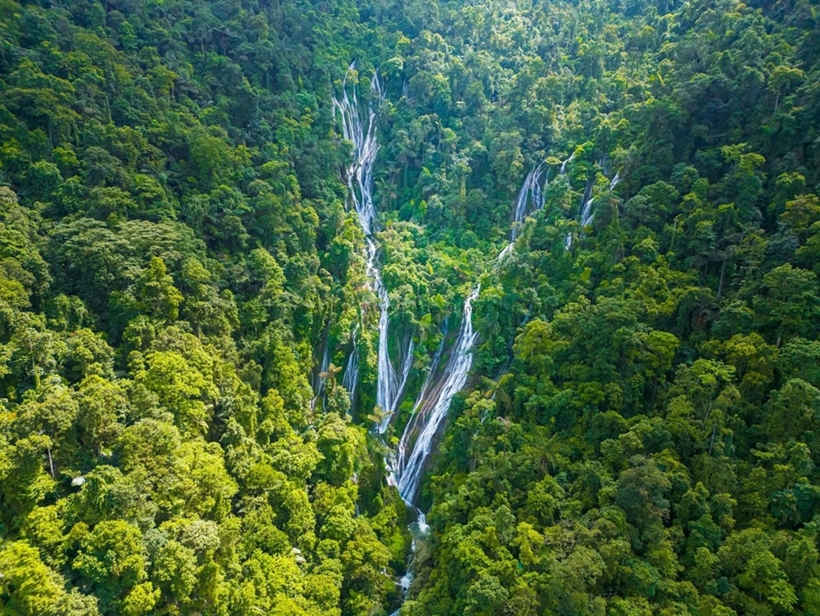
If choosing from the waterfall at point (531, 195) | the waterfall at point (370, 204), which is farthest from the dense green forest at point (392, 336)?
the waterfall at point (531, 195)

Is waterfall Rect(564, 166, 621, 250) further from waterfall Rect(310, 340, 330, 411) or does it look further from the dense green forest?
waterfall Rect(310, 340, 330, 411)

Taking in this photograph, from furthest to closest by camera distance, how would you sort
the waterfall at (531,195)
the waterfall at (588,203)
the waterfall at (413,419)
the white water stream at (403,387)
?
the waterfall at (531,195)
the waterfall at (588,203)
the waterfall at (413,419)
the white water stream at (403,387)

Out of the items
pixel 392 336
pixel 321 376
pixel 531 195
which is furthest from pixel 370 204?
pixel 321 376

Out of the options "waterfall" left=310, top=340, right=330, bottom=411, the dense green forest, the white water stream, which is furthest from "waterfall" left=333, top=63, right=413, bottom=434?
"waterfall" left=310, top=340, right=330, bottom=411

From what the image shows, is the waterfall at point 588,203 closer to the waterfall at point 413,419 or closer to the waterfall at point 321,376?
the waterfall at point 413,419

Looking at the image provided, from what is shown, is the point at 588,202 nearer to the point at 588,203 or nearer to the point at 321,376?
the point at 588,203

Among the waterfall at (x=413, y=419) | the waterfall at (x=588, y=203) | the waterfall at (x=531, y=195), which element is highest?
the waterfall at (x=531, y=195)
